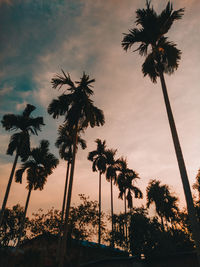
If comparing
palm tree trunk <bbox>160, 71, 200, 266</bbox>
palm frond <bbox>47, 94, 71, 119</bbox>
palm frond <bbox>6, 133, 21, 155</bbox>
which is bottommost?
palm tree trunk <bbox>160, 71, 200, 266</bbox>

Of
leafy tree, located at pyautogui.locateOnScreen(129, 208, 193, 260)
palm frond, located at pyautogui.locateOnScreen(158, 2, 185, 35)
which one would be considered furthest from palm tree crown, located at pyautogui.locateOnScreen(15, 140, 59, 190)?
palm frond, located at pyautogui.locateOnScreen(158, 2, 185, 35)

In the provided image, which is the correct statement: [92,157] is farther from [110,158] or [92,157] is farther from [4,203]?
[4,203]

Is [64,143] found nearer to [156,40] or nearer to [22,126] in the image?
[22,126]

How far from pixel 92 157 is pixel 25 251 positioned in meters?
27.4

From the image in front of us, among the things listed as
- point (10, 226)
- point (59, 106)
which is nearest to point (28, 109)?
point (59, 106)

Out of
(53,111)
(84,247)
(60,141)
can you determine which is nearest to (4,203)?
(53,111)

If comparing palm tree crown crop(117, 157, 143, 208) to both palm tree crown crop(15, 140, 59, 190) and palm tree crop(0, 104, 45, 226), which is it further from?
palm tree crop(0, 104, 45, 226)

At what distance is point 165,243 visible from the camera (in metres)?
27.5

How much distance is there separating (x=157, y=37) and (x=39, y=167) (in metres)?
22.9

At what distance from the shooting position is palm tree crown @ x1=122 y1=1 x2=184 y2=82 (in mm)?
12383

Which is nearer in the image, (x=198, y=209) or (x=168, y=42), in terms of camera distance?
(x=168, y=42)

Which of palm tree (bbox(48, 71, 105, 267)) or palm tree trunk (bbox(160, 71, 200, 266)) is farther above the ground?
palm tree (bbox(48, 71, 105, 267))

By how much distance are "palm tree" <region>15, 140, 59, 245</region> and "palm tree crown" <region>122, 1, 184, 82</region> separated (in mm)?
20146

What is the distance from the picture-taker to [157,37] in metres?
12.7
